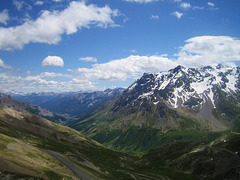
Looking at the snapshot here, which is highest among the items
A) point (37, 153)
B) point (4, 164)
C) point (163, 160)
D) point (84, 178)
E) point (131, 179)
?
point (4, 164)

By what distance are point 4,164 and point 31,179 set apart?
34.9 feet

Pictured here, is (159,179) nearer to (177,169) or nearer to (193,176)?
(193,176)

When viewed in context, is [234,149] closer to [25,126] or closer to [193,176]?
[193,176]

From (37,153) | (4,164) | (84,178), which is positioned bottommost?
(84,178)

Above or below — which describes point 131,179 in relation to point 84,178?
below

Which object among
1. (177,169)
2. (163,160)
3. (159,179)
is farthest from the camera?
(163,160)

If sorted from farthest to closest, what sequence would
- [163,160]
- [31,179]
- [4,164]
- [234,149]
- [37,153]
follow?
[163,160] < [234,149] < [37,153] < [4,164] < [31,179]

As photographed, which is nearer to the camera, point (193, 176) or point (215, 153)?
point (193, 176)

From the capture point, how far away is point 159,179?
107188 mm

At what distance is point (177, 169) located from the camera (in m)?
135

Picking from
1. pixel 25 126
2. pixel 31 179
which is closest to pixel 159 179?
pixel 31 179

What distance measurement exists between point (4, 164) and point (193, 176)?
108m

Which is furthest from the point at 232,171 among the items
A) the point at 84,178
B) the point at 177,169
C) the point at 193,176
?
the point at 84,178

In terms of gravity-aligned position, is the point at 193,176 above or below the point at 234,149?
below
